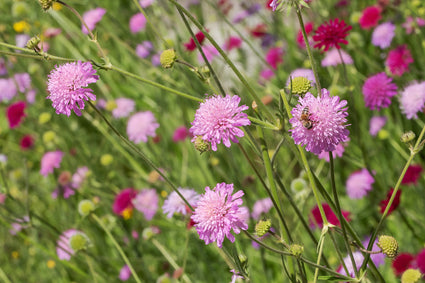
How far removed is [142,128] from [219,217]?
125 cm

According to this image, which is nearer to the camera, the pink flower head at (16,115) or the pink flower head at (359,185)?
the pink flower head at (359,185)

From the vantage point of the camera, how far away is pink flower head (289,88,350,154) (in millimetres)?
869

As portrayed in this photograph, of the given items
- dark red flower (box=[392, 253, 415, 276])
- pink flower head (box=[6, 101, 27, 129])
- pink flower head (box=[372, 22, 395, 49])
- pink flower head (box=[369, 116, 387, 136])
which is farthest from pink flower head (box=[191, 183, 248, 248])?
pink flower head (box=[6, 101, 27, 129])

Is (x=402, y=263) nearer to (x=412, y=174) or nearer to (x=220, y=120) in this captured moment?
(x=412, y=174)

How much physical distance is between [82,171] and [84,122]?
59 cm

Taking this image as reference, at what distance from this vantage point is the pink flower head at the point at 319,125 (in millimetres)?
869

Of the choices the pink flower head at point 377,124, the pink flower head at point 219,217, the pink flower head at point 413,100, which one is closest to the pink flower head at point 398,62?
the pink flower head at point 413,100

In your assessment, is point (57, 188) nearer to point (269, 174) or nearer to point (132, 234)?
point (132, 234)

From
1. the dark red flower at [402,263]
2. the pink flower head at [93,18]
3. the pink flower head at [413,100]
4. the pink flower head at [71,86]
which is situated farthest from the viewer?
the pink flower head at [93,18]

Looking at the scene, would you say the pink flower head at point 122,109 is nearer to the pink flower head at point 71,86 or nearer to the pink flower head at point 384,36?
the pink flower head at point 384,36

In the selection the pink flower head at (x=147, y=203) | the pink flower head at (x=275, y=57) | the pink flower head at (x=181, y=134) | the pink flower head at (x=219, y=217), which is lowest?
the pink flower head at (x=219, y=217)

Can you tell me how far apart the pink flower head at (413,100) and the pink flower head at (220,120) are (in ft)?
2.58

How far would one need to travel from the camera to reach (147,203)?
192 centimetres

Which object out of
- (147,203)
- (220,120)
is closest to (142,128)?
(147,203)
